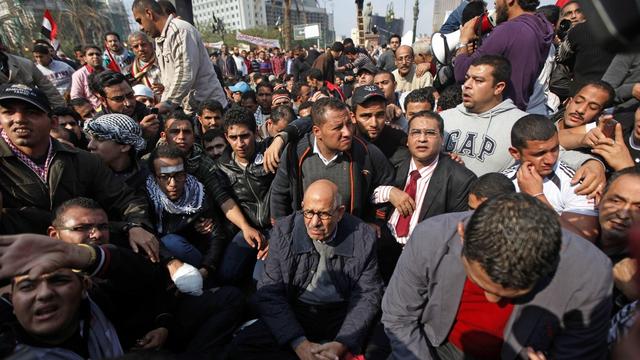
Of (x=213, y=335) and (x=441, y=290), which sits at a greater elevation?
(x=441, y=290)

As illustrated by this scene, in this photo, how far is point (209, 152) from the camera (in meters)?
4.00

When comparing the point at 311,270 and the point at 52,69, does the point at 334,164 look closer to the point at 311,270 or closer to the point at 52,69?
the point at 311,270

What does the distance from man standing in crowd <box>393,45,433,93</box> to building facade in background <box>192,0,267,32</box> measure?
366ft

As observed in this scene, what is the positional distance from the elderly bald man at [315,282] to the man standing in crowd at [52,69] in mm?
6086

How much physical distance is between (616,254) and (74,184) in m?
3.78

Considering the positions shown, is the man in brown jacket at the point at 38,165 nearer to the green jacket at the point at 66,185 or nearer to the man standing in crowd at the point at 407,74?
the green jacket at the point at 66,185

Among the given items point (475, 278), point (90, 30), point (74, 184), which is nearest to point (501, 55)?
point (475, 278)

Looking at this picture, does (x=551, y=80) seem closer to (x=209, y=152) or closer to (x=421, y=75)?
(x=421, y=75)

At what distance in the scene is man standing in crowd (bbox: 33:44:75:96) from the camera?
20.6 ft

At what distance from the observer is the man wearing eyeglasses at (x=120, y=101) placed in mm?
4016

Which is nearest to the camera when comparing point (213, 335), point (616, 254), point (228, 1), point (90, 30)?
point (616, 254)

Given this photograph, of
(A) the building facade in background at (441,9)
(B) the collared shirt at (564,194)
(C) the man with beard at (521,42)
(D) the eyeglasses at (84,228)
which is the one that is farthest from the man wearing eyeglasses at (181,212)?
(A) the building facade in background at (441,9)

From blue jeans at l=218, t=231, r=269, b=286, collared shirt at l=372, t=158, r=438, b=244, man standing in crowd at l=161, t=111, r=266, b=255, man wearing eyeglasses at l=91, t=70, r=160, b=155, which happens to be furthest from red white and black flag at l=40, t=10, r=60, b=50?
collared shirt at l=372, t=158, r=438, b=244

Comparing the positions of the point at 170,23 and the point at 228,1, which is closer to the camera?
the point at 170,23
